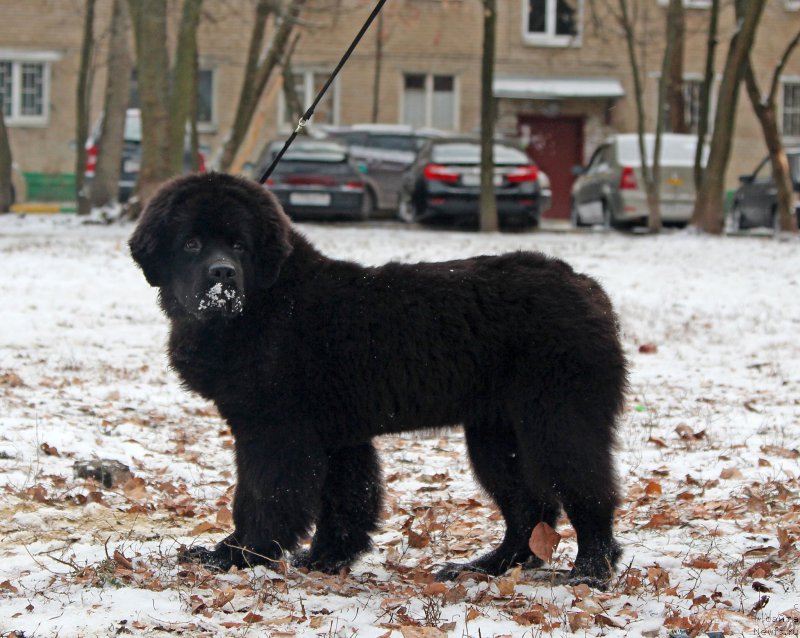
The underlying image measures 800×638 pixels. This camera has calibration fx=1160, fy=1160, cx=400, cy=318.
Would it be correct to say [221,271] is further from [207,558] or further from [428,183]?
[428,183]

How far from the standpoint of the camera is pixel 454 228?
22.0 meters

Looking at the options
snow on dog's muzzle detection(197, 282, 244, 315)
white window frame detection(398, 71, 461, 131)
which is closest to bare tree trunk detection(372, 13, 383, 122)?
white window frame detection(398, 71, 461, 131)

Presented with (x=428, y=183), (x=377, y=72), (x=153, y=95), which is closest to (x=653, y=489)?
(x=153, y=95)

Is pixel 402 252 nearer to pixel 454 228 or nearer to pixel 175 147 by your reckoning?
pixel 175 147

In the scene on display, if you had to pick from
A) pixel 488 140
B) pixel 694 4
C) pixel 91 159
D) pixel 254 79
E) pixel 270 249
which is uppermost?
pixel 694 4

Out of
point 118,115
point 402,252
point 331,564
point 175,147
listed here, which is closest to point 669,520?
point 331,564

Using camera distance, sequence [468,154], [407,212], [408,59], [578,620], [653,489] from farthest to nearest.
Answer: [408,59], [407,212], [468,154], [653,489], [578,620]

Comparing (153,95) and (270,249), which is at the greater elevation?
(270,249)

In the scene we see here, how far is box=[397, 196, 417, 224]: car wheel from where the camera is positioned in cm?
2258

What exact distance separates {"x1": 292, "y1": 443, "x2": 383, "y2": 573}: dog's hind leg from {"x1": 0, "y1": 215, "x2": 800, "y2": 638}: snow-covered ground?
0.14 metres

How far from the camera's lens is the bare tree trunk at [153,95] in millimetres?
17453

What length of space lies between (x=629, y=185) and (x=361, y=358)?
18402mm

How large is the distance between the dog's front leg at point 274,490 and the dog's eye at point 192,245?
0.75 meters

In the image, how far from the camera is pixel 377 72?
34.0m
